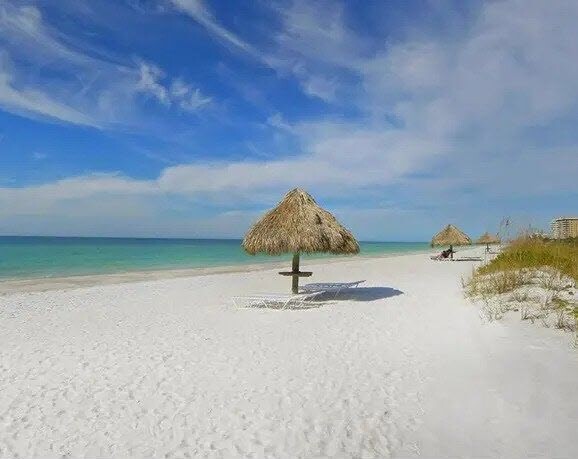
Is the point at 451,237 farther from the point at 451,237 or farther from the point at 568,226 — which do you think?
the point at 568,226

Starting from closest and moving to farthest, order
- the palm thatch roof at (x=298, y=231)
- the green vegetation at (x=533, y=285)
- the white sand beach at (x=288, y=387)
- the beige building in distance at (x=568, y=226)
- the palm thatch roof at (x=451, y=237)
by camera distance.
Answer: the white sand beach at (x=288, y=387) → the green vegetation at (x=533, y=285) → the palm thatch roof at (x=298, y=231) → the beige building in distance at (x=568, y=226) → the palm thatch roof at (x=451, y=237)

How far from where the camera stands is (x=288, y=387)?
185 inches

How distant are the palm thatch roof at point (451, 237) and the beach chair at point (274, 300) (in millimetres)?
19764

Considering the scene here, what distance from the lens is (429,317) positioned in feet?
27.9

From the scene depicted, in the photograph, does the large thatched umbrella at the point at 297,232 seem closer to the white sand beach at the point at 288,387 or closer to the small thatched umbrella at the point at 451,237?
the white sand beach at the point at 288,387

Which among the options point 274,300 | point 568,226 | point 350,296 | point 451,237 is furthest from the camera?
point 451,237

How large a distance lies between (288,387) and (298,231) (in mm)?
6139

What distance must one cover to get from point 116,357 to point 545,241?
11.5 metres

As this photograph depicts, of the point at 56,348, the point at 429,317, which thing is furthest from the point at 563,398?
the point at 56,348

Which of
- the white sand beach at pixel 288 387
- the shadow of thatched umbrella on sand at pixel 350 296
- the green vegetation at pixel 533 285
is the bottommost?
the white sand beach at pixel 288 387

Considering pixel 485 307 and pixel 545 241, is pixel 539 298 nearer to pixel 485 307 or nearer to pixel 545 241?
pixel 485 307

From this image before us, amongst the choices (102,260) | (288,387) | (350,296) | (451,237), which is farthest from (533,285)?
(102,260)

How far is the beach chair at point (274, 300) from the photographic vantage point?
9.63 metres

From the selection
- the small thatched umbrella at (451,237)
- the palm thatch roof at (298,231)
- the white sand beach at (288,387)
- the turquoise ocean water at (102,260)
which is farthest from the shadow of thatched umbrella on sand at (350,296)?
the small thatched umbrella at (451,237)
